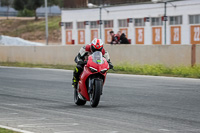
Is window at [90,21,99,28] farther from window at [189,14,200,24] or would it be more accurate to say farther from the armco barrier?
the armco barrier

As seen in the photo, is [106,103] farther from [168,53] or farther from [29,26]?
[29,26]

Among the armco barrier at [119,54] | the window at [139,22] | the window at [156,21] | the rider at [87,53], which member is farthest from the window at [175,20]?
the rider at [87,53]

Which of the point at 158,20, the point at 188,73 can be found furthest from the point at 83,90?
the point at 158,20

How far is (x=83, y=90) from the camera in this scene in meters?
11.7

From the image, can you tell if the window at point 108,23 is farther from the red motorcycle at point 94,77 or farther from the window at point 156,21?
the red motorcycle at point 94,77

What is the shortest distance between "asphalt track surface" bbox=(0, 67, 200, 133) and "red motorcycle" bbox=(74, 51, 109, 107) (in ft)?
0.99

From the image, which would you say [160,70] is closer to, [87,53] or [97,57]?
[87,53]

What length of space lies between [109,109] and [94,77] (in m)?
0.75

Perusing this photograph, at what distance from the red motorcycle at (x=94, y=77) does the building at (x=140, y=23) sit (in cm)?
2929

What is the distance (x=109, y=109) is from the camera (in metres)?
11.2

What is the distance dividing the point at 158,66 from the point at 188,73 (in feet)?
7.87

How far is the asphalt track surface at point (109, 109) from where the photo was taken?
872cm

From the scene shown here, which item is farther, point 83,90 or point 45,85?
point 45,85

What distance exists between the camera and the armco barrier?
74.9 feet
